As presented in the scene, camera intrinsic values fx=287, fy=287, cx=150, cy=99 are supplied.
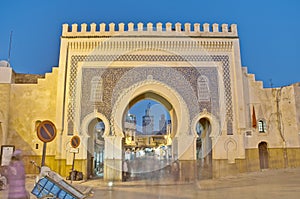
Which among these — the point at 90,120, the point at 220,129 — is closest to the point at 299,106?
the point at 220,129

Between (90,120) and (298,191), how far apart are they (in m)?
8.91

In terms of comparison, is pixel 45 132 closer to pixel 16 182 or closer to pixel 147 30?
pixel 16 182

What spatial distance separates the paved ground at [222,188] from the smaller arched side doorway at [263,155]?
1.76 meters

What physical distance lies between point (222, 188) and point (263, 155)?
5.55 metres

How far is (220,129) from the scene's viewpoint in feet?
44.0

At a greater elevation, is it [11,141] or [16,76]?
[16,76]

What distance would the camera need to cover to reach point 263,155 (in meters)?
14.3

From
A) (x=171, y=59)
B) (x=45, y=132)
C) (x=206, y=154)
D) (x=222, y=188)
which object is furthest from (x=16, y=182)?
(x=206, y=154)

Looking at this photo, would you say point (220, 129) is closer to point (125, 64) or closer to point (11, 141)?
point (125, 64)

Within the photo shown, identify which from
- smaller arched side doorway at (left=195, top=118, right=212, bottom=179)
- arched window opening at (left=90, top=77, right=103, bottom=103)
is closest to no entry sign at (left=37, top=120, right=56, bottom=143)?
arched window opening at (left=90, top=77, right=103, bottom=103)

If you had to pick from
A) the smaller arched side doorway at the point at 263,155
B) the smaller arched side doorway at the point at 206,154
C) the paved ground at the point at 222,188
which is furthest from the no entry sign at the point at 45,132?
the smaller arched side doorway at the point at 263,155

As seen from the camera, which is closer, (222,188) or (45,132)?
(45,132)

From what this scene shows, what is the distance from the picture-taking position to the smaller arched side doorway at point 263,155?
14216 mm

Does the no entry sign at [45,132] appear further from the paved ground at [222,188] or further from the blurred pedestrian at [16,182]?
the paved ground at [222,188]
